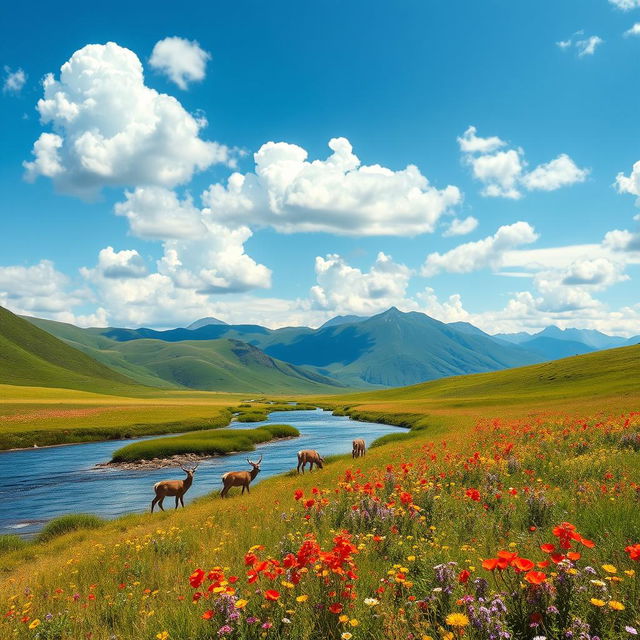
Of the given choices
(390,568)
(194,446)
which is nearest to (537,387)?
(194,446)

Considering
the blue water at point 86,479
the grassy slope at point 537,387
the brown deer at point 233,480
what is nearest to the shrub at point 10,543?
the blue water at point 86,479

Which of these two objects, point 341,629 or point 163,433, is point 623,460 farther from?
point 163,433

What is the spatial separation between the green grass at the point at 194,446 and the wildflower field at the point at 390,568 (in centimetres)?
2959

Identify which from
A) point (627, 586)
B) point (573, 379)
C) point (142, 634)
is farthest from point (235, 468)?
point (573, 379)

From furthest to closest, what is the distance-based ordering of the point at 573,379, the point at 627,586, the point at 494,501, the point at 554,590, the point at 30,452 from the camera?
the point at 573,379 < the point at 30,452 < the point at 494,501 < the point at 627,586 < the point at 554,590

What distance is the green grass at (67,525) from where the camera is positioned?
21827mm

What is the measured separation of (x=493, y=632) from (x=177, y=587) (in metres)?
6.04

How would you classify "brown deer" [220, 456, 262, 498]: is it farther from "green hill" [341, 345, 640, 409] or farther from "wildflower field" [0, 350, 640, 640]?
"green hill" [341, 345, 640, 409]

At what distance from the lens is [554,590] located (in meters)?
5.02

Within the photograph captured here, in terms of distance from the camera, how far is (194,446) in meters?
51.5

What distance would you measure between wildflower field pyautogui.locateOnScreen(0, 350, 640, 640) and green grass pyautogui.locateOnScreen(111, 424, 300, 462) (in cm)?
2959

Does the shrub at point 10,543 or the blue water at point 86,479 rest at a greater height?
the shrub at point 10,543

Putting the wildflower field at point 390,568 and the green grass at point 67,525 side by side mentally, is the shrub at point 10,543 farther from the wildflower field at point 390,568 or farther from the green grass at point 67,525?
the green grass at point 67,525

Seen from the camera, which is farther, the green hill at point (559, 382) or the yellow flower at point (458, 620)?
the green hill at point (559, 382)
